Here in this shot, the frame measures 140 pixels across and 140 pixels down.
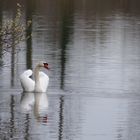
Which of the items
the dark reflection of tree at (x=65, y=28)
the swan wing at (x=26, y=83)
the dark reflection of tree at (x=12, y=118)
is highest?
the dark reflection of tree at (x=65, y=28)

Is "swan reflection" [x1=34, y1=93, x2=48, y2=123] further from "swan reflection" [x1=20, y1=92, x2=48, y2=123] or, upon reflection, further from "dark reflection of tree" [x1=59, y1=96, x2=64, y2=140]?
"dark reflection of tree" [x1=59, y1=96, x2=64, y2=140]

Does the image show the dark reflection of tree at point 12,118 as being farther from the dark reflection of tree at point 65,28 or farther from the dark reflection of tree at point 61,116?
the dark reflection of tree at point 65,28

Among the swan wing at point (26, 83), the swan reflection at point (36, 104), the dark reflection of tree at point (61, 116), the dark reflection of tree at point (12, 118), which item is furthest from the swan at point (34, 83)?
the dark reflection of tree at point (61, 116)

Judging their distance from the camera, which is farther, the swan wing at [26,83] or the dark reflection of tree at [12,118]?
the swan wing at [26,83]

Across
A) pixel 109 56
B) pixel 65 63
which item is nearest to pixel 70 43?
pixel 109 56

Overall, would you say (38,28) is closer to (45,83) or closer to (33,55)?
(33,55)

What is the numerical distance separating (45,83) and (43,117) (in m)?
3.55

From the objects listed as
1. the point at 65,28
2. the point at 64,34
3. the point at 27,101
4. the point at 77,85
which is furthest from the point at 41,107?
the point at 65,28

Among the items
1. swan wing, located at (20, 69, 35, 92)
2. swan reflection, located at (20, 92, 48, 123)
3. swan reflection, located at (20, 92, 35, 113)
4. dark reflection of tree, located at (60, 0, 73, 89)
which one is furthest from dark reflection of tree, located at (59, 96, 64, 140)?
dark reflection of tree, located at (60, 0, 73, 89)

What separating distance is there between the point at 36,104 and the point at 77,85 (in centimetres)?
273

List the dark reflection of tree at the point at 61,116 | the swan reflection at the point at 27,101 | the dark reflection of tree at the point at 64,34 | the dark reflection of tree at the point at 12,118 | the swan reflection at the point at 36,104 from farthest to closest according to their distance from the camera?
the swan reflection at the point at 27,101 < the dark reflection of tree at the point at 64,34 < the swan reflection at the point at 36,104 < the dark reflection of tree at the point at 61,116 < the dark reflection of tree at the point at 12,118

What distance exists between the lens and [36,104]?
776 inches

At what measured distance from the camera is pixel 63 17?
153 ft

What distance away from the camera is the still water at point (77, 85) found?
1675 centimetres
